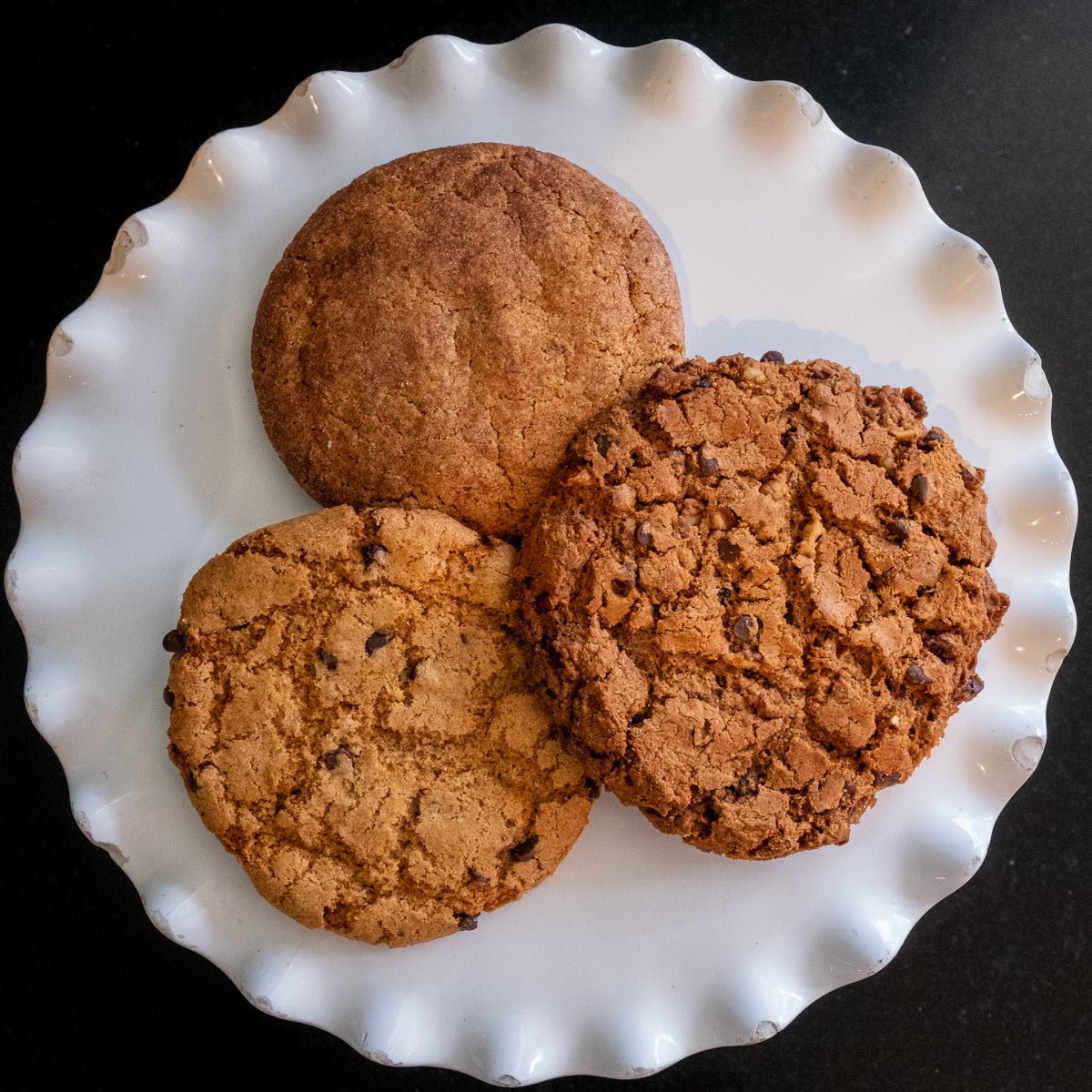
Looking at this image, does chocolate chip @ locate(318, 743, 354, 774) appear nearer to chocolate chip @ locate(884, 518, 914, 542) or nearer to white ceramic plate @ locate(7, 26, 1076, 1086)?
white ceramic plate @ locate(7, 26, 1076, 1086)

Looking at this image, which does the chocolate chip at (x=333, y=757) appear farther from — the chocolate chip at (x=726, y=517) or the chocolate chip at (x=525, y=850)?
the chocolate chip at (x=726, y=517)

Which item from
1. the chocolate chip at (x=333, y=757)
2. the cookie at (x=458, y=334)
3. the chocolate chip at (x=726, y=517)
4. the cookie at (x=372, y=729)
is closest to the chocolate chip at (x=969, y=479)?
the chocolate chip at (x=726, y=517)

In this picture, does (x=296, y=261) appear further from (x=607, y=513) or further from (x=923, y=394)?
(x=923, y=394)

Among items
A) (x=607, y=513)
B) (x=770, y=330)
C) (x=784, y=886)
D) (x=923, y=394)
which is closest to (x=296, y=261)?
(x=607, y=513)

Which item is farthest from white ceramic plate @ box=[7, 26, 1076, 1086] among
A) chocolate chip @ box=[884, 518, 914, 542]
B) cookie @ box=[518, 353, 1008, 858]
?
chocolate chip @ box=[884, 518, 914, 542]

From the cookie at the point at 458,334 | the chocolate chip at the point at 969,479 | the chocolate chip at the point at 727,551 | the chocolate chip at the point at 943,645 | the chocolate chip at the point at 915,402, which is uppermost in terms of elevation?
the cookie at the point at 458,334

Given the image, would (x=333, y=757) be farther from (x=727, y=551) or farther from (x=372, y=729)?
(x=727, y=551)

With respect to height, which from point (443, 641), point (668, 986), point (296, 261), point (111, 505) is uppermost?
point (296, 261)
